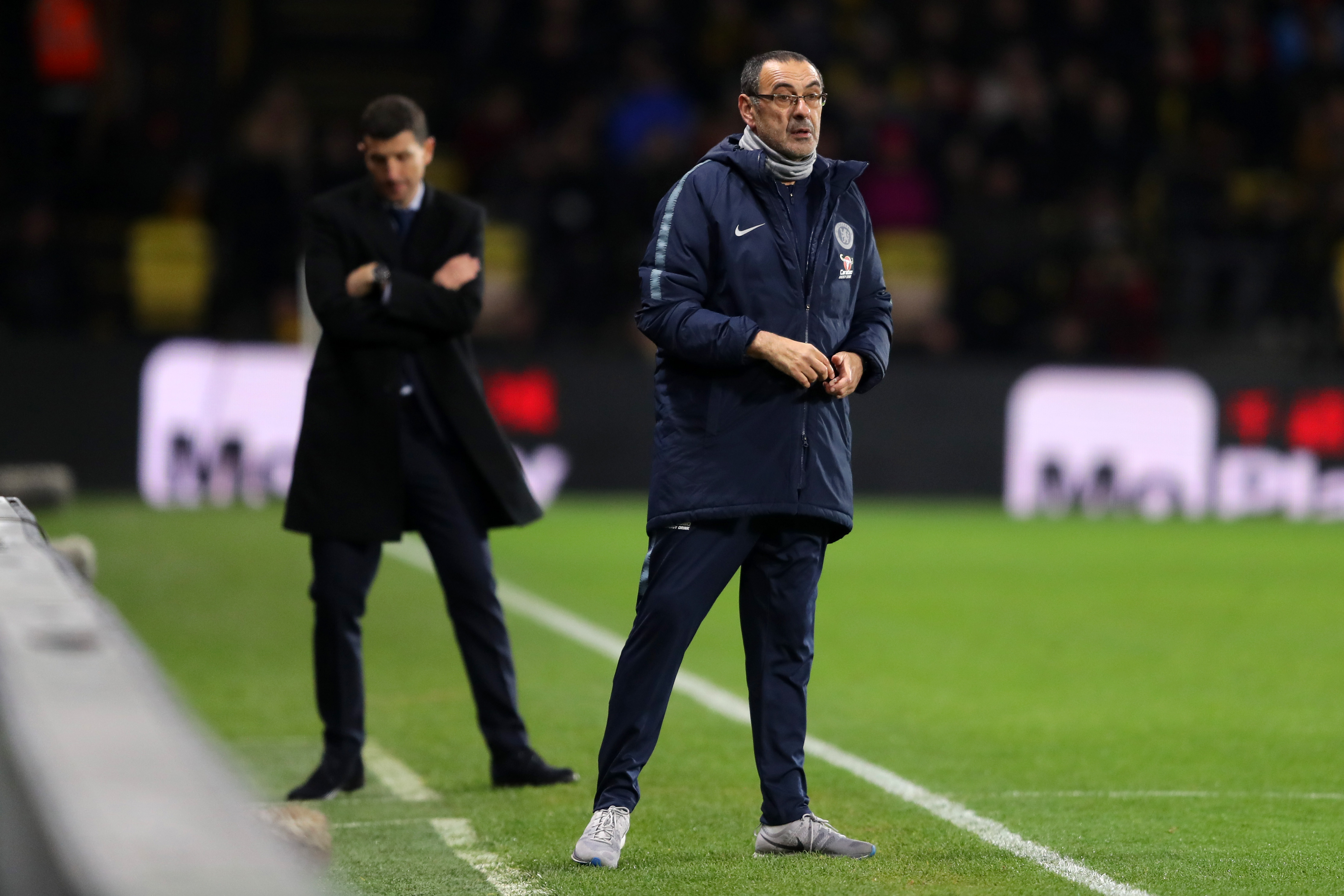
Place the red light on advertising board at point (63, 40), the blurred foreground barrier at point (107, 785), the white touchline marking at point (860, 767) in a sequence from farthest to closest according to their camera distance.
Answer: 1. the red light on advertising board at point (63, 40)
2. the white touchline marking at point (860, 767)
3. the blurred foreground barrier at point (107, 785)

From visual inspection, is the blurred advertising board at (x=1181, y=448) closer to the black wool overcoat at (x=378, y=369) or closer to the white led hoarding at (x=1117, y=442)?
the white led hoarding at (x=1117, y=442)

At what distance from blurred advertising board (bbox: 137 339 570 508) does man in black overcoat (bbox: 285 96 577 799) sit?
9.83m

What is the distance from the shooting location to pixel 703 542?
196 inches

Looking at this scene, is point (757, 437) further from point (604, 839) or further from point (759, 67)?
point (604, 839)

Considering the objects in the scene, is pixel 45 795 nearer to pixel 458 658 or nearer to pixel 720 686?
pixel 720 686

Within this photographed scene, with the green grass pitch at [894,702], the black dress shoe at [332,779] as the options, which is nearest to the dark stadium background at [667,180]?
the green grass pitch at [894,702]

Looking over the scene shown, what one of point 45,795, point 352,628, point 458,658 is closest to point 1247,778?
point 352,628

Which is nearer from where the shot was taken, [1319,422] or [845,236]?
[845,236]

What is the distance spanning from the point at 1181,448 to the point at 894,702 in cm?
985

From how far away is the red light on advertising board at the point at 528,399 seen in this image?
1667cm

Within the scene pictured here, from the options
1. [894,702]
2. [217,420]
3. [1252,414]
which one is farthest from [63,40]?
[894,702]

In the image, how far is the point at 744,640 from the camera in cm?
502

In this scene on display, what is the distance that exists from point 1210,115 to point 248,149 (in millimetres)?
9677

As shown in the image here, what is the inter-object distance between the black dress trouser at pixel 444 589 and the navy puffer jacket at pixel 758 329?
4.50 feet
